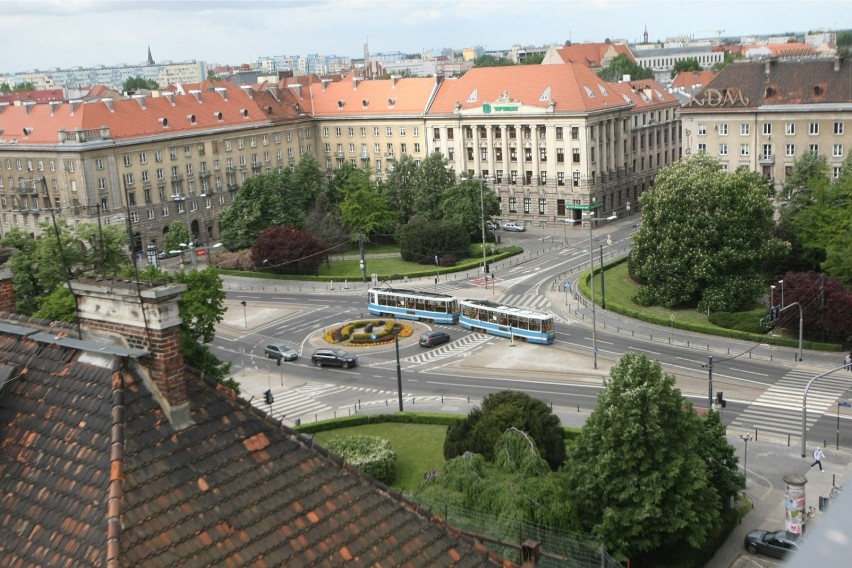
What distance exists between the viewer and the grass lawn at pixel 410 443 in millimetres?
45750

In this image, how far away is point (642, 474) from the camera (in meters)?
35.2

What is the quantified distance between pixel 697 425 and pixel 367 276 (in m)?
59.0

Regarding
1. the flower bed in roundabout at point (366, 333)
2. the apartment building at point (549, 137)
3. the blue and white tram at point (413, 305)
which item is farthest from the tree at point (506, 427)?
the apartment building at point (549, 137)

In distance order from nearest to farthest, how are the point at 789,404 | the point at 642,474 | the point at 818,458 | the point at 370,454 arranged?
the point at 642,474, the point at 818,458, the point at 370,454, the point at 789,404

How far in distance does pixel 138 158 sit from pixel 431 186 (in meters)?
36.0

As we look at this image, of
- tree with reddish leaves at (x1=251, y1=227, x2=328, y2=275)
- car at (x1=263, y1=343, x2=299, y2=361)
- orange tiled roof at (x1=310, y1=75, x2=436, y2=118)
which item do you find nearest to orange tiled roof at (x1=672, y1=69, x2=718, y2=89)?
orange tiled roof at (x1=310, y1=75, x2=436, y2=118)

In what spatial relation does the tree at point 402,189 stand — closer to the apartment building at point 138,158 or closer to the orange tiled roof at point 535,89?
the orange tiled roof at point 535,89

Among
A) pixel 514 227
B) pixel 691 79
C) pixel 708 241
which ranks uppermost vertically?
pixel 691 79

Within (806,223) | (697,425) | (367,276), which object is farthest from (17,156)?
(697,425)

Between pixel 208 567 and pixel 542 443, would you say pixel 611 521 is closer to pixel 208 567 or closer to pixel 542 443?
pixel 542 443

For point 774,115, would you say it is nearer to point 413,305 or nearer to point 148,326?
point 413,305

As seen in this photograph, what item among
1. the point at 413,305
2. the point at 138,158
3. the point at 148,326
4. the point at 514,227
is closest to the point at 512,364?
the point at 413,305

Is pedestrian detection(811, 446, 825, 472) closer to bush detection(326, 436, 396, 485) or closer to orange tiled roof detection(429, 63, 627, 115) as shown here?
bush detection(326, 436, 396, 485)

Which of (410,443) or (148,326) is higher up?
(148,326)
